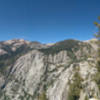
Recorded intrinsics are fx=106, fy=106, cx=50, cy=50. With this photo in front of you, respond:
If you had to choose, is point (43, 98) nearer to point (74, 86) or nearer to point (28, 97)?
point (74, 86)

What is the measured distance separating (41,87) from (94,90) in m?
126

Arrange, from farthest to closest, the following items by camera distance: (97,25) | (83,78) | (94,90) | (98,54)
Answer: (83,78) < (94,90) < (98,54) < (97,25)

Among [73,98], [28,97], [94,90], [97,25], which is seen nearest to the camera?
[97,25]

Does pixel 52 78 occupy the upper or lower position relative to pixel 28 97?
upper

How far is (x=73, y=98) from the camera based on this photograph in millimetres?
98438

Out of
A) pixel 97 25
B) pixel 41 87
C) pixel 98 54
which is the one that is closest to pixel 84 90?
pixel 98 54

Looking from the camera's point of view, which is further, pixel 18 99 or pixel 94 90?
pixel 18 99

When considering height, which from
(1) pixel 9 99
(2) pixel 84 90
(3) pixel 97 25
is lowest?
(1) pixel 9 99

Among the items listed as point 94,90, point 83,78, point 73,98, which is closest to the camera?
point 94,90

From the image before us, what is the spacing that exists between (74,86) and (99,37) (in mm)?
86052

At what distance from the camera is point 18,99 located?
197 metres

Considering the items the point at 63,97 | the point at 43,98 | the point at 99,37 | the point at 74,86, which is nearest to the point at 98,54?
the point at 99,37

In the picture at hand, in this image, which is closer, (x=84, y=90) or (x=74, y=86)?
(x=84, y=90)

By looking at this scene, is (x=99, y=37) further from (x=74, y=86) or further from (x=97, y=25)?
(x=74, y=86)
